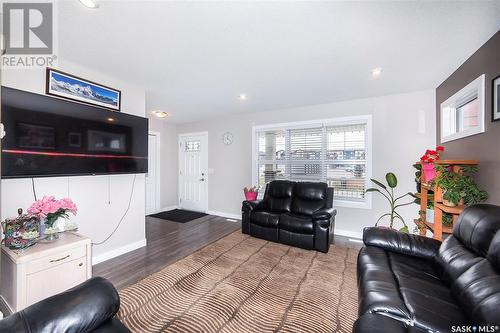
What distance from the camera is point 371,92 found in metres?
3.23

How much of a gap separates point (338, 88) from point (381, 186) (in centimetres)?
165

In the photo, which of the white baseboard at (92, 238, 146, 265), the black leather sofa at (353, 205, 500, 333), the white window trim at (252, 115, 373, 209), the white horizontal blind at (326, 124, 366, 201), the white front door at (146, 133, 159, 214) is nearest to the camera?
the black leather sofa at (353, 205, 500, 333)

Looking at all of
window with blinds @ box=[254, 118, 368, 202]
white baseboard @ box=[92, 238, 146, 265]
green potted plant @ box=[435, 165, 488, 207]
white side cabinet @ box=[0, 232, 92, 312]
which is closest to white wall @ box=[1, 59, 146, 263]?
white baseboard @ box=[92, 238, 146, 265]

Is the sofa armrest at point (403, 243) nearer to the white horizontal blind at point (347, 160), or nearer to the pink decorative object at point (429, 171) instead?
the pink decorative object at point (429, 171)

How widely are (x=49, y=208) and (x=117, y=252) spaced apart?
4.31ft

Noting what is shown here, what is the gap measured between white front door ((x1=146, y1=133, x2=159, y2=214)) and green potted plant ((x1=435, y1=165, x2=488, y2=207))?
516 centimetres

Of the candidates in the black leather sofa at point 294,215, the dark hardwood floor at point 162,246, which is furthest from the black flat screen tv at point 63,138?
the black leather sofa at point 294,215

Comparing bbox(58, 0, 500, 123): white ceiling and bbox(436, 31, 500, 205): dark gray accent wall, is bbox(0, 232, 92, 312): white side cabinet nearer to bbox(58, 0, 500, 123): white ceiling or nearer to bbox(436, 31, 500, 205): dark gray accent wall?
bbox(58, 0, 500, 123): white ceiling

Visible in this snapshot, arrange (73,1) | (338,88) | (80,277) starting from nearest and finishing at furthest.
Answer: (73,1)
(80,277)
(338,88)

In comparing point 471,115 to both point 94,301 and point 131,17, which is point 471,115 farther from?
point 94,301

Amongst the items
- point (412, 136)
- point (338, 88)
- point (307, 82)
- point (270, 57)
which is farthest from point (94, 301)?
point (412, 136)

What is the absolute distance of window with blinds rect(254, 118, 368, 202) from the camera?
12.0ft

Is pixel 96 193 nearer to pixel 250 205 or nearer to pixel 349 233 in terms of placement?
pixel 250 205

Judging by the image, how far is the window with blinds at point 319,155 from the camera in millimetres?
3652
